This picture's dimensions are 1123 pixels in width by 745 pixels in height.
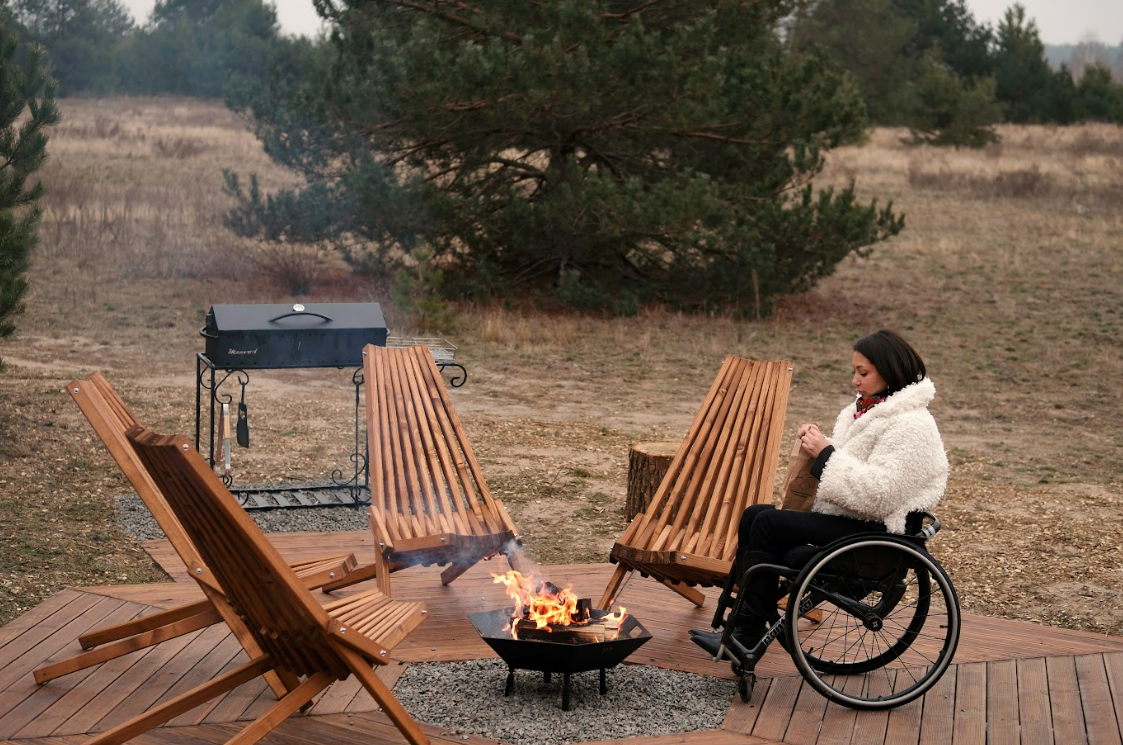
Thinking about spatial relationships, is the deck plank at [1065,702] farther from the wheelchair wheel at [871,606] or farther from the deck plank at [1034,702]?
the wheelchair wheel at [871,606]

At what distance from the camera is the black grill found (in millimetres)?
4906

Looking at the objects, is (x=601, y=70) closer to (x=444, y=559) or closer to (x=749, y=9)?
(x=749, y=9)

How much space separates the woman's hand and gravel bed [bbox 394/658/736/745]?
2.31ft

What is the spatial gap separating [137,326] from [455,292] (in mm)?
3009

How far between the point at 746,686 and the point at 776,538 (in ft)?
1.35

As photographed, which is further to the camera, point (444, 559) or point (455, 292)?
point (455, 292)

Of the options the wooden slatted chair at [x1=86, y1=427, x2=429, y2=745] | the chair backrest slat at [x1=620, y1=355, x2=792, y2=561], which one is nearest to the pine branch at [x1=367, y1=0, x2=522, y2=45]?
the chair backrest slat at [x1=620, y1=355, x2=792, y2=561]

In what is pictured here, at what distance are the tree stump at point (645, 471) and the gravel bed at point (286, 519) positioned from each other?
116 cm

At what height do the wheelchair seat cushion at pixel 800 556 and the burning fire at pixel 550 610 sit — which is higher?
the wheelchair seat cushion at pixel 800 556

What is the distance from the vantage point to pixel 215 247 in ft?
46.0

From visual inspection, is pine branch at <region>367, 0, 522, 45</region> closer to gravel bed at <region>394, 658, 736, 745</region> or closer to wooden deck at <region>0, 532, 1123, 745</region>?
wooden deck at <region>0, 532, 1123, 745</region>

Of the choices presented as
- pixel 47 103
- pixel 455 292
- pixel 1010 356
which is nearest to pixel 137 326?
pixel 455 292

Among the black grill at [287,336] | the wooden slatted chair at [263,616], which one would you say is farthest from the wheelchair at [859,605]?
the black grill at [287,336]

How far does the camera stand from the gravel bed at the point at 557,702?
3.15 meters
